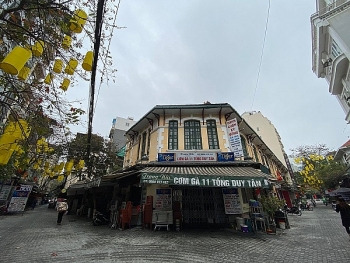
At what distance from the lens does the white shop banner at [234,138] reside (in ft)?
36.3

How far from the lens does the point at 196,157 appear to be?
37.1 feet

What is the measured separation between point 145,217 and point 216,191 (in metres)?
4.31

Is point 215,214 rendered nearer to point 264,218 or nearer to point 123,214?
point 264,218

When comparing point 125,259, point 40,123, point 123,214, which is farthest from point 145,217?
point 40,123

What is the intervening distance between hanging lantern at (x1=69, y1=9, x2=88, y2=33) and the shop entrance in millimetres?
9158

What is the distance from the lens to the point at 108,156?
67.2ft

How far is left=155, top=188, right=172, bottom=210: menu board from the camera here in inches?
402

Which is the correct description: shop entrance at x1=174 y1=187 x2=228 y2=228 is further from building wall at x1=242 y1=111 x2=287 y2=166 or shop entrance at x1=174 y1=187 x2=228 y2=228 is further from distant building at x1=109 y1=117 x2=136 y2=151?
distant building at x1=109 y1=117 x2=136 y2=151

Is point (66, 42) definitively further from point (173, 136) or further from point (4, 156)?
point (173, 136)

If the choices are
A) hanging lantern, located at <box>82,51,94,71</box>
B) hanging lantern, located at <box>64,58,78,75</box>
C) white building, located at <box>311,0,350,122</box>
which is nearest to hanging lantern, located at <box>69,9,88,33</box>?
hanging lantern, located at <box>82,51,94,71</box>

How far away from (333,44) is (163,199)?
14830 millimetres

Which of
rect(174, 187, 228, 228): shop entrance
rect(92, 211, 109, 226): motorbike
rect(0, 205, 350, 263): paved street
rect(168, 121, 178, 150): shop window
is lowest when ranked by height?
rect(0, 205, 350, 263): paved street

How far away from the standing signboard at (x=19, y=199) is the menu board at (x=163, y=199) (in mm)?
14633

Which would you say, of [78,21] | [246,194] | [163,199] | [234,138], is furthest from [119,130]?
[78,21]
